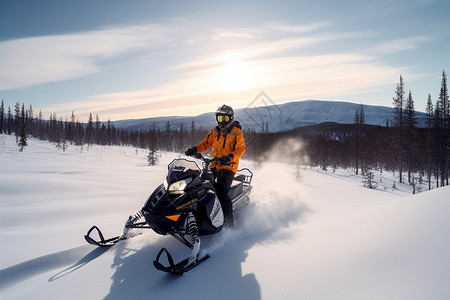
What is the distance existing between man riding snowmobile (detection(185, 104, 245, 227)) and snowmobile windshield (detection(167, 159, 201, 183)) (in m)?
0.55

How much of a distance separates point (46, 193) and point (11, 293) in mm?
5250

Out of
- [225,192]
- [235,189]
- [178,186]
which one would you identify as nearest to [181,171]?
[178,186]

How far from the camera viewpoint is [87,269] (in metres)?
3.38

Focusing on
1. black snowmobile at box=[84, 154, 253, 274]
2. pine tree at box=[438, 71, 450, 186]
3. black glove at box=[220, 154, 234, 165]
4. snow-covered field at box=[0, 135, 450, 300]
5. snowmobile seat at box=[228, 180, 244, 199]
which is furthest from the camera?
pine tree at box=[438, 71, 450, 186]

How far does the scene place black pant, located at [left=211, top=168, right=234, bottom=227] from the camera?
450 cm

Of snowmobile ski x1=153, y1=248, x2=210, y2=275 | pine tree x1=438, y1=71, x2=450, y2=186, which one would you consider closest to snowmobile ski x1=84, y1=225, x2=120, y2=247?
snowmobile ski x1=153, y1=248, x2=210, y2=275

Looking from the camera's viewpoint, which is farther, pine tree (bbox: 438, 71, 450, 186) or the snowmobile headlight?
pine tree (bbox: 438, 71, 450, 186)

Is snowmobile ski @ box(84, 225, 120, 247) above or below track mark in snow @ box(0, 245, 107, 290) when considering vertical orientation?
above

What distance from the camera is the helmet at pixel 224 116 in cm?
484

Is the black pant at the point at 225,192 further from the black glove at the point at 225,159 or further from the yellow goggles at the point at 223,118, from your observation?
the yellow goggles at the point at 223,118

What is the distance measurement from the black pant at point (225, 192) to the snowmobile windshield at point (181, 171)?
62cm

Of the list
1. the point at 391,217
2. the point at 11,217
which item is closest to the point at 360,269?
the point at 391,217

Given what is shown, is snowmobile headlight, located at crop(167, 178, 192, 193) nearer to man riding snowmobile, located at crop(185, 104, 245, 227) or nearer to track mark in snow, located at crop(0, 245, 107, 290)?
man riding snowmobile, located at crop(185, 104, 245, 227)

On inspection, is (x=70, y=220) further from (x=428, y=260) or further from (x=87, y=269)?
(x=428, y=260)
